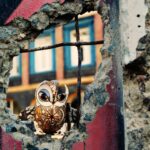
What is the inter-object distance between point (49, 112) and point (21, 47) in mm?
1886

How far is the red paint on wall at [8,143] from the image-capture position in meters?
3.24

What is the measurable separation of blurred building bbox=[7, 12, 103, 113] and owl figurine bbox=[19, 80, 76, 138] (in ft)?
22.5

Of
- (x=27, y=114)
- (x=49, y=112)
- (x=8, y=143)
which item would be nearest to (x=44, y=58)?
(x=49, y=112)

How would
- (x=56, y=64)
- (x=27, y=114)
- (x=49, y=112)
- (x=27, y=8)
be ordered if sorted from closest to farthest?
(x=27, y=8), (x=27, y=114), (x=49, y=112), (x=56, y=64)

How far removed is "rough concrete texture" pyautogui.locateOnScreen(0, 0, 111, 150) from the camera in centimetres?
302

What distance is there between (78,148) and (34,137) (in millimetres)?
358

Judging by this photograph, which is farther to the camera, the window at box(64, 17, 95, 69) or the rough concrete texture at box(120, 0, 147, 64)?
the window at box(64, 17, 95, 69)

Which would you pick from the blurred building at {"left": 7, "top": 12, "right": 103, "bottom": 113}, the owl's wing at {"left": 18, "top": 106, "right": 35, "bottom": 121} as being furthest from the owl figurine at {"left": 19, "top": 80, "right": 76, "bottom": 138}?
the blurred building at {"left": 7, "top": 12, "right": 103, "bottom": 113}

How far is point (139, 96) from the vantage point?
9.25ft

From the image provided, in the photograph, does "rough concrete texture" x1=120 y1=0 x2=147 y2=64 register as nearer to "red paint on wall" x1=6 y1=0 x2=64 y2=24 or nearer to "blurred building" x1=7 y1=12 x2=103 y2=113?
"red paint on wall" x1=6 y1=0 x2=64 y2=24

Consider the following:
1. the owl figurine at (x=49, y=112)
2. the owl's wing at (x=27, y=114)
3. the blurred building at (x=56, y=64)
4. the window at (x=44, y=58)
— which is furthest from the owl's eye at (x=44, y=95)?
the window at (x=44, y=58)

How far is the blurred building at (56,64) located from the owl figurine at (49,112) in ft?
22.5

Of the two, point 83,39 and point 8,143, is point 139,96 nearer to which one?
point 8,143

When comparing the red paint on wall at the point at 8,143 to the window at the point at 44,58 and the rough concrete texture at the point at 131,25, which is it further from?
the window at the point at 44,58
